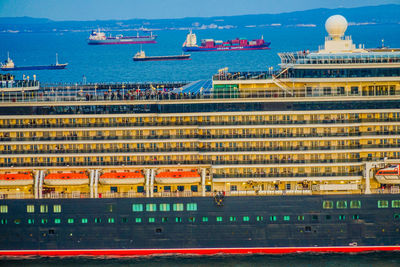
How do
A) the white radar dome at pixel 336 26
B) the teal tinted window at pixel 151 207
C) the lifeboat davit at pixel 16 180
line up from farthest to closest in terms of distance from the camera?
1. the white radar dome at pixel 336 26
2. the lifeboat davit at pixel 16 180
3. the teal tinted window at pixel 151 207

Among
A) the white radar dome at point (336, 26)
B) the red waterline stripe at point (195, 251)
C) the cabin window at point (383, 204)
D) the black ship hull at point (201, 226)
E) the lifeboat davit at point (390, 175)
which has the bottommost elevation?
the red waterline stripe at point (195, 251)

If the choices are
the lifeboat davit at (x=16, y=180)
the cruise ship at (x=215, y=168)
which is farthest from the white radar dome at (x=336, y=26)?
the lifeboat davit at (x=16, y=180)

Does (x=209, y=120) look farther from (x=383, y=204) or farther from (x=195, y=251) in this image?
(x=383, y=204)

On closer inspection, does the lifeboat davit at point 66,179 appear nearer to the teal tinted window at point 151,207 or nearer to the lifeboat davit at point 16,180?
the lifeboat davit at point 16,180

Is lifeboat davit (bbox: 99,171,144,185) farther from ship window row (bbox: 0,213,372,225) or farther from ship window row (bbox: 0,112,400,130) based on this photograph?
ship window row (bbox: 0,112,400,130)

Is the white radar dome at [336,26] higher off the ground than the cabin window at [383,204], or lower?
higher

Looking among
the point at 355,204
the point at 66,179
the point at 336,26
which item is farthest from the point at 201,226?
the point at 336,26
